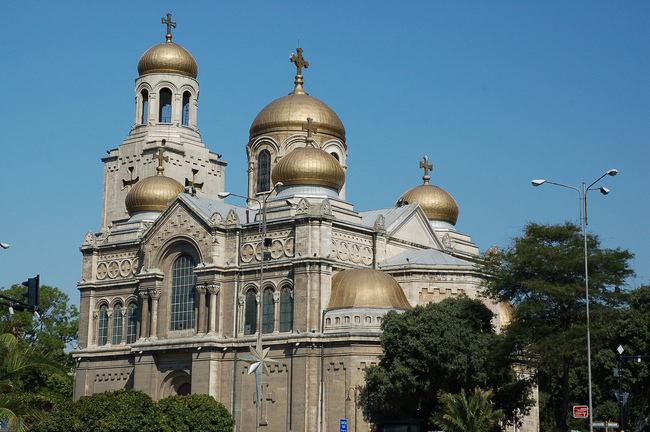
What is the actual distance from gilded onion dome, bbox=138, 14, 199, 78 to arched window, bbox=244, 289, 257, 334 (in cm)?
2375

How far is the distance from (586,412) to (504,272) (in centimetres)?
1062

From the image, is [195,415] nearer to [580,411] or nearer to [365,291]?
[365,291]

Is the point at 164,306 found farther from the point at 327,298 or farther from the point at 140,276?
the point at 327,298

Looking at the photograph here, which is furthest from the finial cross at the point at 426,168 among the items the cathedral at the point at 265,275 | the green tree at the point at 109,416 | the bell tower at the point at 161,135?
the green tree at the point at 109,416

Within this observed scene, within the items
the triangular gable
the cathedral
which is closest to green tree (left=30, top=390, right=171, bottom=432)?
the cathedral

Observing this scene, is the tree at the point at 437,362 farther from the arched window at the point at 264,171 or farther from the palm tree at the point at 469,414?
the arched window at the point at 264,171

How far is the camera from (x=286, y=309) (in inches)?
2234

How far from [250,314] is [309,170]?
31.1 feet

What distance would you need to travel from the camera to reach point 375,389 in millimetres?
52375

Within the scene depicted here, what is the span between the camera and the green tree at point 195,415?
48188 millimetres

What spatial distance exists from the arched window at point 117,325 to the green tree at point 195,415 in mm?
16442

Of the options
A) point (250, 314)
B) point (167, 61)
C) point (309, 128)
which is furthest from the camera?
point (167, 61)

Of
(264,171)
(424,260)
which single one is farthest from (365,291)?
(264,171)

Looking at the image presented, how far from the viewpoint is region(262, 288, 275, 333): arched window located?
57.4 m
